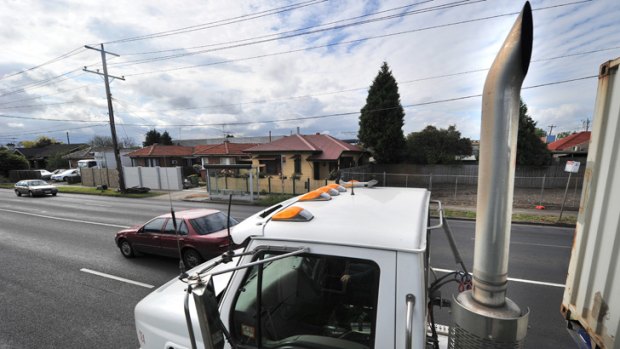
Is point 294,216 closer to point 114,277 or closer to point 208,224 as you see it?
point 208,224

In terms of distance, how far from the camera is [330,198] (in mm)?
2508

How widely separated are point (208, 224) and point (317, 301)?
6342 millimetres

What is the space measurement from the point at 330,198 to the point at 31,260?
34.6 ft

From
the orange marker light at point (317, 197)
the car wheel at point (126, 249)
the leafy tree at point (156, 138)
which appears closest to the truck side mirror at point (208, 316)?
the orange marker light at point (317, 197)

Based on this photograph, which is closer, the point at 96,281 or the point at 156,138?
the point at 96,281

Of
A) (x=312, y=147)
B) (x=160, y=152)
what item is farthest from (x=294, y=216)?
(x=160, y=152)

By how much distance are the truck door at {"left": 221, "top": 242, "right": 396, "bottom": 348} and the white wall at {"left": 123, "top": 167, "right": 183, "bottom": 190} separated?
92.7ft

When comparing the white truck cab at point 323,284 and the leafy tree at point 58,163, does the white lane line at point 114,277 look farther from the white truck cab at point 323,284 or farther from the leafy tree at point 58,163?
the leafy tree at point 58,163

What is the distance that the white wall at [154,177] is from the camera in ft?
90.9

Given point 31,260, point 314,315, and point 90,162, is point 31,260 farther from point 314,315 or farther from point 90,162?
point 90,162

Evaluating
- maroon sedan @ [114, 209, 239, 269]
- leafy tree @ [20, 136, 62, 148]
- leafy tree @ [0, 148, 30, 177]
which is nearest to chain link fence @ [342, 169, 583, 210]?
maroon sedan @ [114, 209, 239, 269]

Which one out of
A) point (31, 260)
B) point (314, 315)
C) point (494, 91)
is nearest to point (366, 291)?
point (314, 315)

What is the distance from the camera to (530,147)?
25.4m

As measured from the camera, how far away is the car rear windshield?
750 cm
